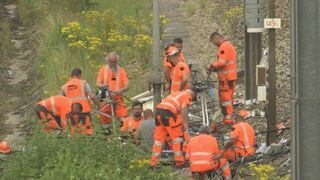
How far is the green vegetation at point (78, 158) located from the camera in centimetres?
1130

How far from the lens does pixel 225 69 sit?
592 inches

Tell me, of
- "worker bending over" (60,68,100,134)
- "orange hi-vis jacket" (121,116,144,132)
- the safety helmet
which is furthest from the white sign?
"worker bending over" (60,68,100,134)

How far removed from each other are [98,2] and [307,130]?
74.2 ft

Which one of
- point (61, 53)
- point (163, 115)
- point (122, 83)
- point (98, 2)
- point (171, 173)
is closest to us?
point (171, 173)

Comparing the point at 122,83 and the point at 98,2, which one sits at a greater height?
the point at 98,2

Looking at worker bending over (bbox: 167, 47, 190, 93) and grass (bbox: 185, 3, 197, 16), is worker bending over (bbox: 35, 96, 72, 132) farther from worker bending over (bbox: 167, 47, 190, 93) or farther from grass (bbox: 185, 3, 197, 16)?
grass (bbox: 185, 3, 197, 16)

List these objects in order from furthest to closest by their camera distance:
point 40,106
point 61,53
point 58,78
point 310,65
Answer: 1. point 61,53
2. point 58,78
3. point 40,106
4. point 310,65

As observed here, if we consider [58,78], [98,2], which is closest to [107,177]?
[58,78]

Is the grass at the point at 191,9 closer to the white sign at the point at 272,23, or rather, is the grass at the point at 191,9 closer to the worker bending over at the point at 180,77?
the worker bending over at the point at 180,77

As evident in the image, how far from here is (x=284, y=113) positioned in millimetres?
16547

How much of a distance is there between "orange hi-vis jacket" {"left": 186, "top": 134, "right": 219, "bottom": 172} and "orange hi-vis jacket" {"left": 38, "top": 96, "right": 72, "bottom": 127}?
3041mm

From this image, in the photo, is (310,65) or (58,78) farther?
(58,78)

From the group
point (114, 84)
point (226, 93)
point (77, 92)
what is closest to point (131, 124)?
point (77, 92)

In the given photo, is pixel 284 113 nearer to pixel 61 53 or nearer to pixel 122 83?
pixel 122 83
